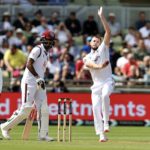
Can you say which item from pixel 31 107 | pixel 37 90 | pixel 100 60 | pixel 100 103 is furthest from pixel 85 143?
pixel 100 60

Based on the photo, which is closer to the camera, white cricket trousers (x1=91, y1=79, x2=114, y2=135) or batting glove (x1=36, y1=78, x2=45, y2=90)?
batting glove (x1=36, y1=78, x2=45, y2=90)

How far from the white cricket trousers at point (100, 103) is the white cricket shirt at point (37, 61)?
1.11 meters

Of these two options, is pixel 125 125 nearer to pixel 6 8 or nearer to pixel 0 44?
pixel 0 44

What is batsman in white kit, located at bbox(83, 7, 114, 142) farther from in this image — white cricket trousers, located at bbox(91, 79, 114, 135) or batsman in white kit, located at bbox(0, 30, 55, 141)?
batsman in white kit, located at bbox(0, 30, 55, 141)

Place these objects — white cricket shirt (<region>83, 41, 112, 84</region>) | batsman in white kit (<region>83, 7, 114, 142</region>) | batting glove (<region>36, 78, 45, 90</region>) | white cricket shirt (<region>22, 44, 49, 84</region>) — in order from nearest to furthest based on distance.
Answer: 1. batting glove (<region>36, 78, 45, 90</region>)
2. white cricket shirt (<region>22, 44, 49, 84</region>)
3. batsman in white kit (<region>83, 7, 114, 142</region>)
4. white cricket shirt (<region>83, 41, 112, 84</region>)

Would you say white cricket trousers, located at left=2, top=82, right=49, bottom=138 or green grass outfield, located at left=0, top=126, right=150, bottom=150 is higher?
white cricket trousers, located at left=2, top=82, right=49, bottom=138

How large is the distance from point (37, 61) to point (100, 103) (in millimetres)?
1448

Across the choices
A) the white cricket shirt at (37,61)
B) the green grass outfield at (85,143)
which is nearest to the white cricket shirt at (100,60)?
the white cricket shirt at (37,61)

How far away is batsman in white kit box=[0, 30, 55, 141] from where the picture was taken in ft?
50.9

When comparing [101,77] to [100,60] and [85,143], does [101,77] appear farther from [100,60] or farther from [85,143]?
[85,143]

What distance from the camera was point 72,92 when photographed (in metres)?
23.8

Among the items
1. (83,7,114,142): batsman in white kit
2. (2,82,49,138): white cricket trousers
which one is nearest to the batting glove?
(2,82,49,138): white cricket trousers

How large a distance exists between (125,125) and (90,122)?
0.98 m

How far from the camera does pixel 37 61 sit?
15562 mm
